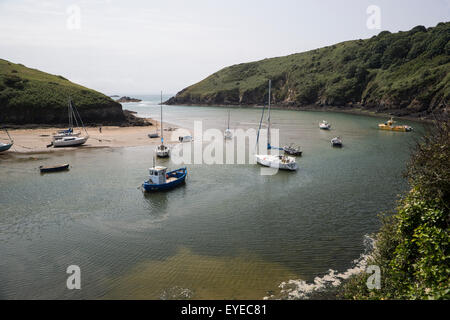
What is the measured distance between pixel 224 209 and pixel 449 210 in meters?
18.8

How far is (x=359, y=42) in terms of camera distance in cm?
18375

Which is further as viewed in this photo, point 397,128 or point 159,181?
point 397,128

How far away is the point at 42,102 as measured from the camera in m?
80.3

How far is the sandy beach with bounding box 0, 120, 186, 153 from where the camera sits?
5756cm

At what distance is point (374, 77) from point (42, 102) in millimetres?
132709

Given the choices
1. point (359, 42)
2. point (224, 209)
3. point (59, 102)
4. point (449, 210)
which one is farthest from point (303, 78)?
point (449, 210)

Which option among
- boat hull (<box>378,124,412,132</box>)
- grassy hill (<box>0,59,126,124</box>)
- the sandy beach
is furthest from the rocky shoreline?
grassy hill (<box>0,59,126,124</box>)

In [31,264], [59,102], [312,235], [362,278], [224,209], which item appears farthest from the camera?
[59,102]

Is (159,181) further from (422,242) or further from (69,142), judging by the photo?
(69,142)

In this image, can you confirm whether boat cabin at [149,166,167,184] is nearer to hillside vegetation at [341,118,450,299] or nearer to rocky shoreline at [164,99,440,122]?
hillside vegetation at [341,118,450,299]

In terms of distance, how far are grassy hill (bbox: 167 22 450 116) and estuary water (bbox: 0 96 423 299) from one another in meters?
78.2

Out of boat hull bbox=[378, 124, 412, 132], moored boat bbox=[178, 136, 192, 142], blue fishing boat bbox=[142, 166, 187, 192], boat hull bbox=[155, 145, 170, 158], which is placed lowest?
blue fishing boat bbox=[142, 166, 187, 192]

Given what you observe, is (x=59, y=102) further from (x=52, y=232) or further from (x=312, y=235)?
(x=312, y=235)

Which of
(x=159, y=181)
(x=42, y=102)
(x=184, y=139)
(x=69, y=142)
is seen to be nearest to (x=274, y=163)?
(x=159, y=181)
